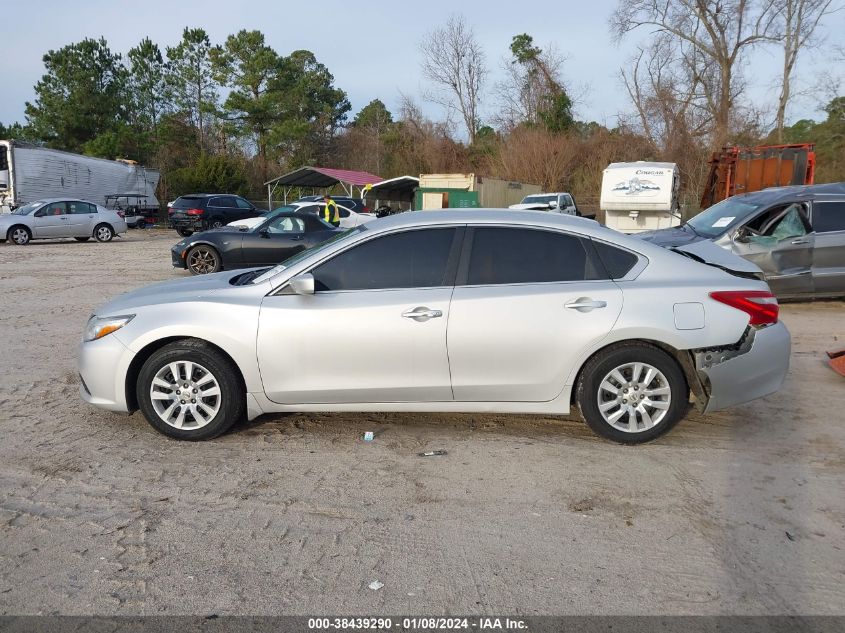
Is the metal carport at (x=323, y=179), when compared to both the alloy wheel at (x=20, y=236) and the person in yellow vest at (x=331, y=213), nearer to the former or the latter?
the person in yellow vest at (x=331, y=213)

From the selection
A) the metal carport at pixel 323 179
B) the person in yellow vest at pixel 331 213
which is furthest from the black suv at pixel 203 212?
the person in yellow vest at pixel 331 213

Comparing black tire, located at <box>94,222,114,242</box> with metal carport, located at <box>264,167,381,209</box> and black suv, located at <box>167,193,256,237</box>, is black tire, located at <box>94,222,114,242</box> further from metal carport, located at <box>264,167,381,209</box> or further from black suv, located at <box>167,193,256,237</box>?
metal carport, located at <box>264,167,381,209</box>

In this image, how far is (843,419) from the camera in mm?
5473

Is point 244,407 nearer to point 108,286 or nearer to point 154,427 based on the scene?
point 154,427

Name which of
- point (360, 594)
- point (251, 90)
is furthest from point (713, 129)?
point (360, 594)

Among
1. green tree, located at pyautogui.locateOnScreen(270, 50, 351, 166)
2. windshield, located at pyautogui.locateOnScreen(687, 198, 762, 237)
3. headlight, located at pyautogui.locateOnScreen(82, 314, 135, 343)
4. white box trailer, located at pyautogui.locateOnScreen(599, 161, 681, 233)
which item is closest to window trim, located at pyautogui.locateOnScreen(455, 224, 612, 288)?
headlight, located at pyautogui.locateOnScreen(82, 314, 135, 343)

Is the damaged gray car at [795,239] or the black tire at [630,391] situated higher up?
the damaged gray car at [795,239]

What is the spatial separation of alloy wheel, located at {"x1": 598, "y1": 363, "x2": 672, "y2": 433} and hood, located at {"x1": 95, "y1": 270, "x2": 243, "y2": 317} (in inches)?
110

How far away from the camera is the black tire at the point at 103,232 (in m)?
24.0

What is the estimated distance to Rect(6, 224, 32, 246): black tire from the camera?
2214 centimetres

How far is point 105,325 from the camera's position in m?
4.86

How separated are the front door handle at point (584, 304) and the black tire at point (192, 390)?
91.8 inches

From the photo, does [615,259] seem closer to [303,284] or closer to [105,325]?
[303,284]

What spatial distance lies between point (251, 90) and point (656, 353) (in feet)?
169
